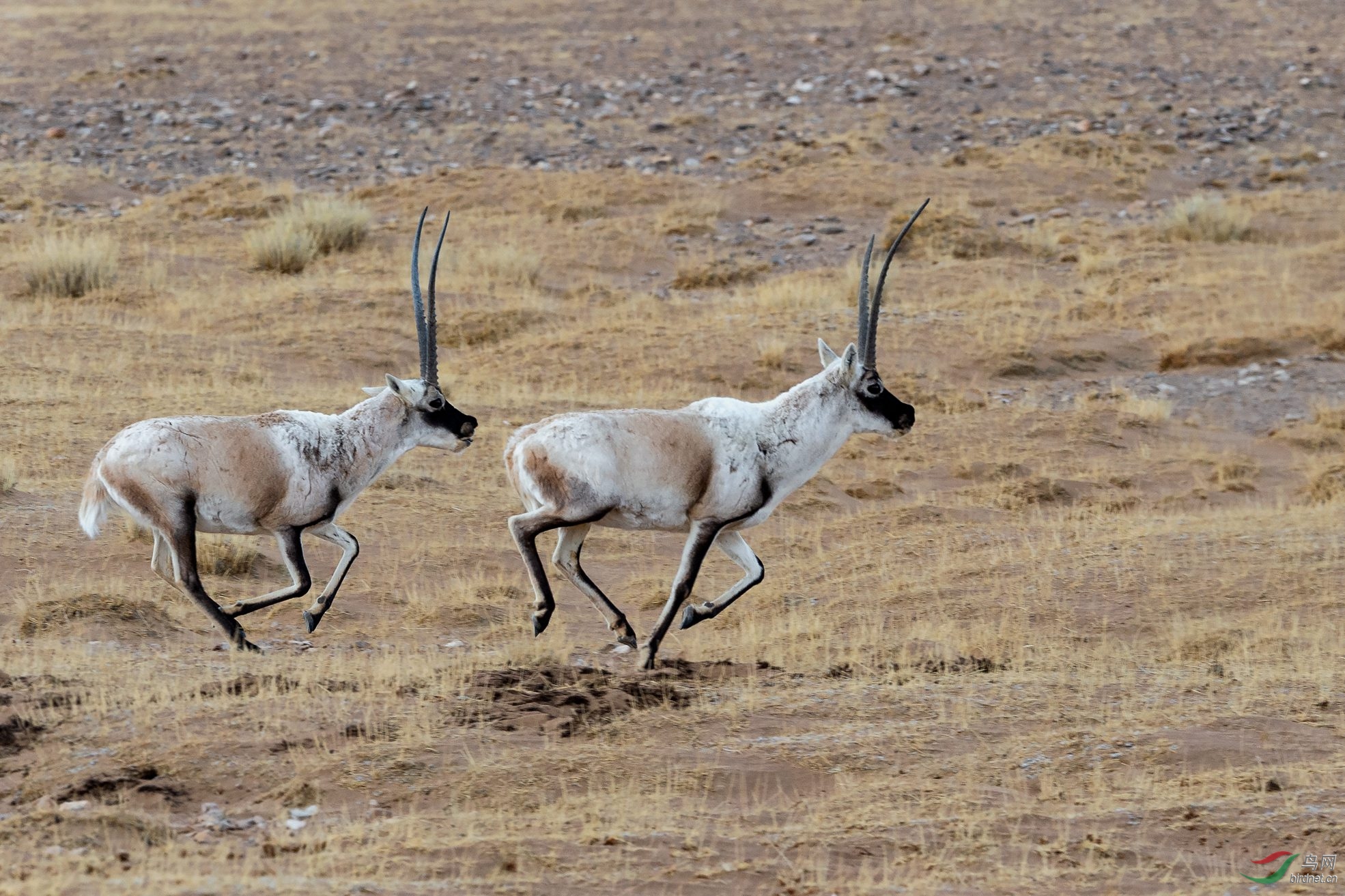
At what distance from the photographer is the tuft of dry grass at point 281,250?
2427 centimetres

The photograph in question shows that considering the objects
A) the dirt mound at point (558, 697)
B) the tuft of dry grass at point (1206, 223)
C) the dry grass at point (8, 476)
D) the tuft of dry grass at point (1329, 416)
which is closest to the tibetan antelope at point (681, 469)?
the dirt mound at point (558, 697)

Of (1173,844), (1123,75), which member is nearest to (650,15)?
(1123,75)

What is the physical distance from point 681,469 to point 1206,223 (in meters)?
18.6

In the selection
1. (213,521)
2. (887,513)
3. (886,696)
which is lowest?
(887,513)

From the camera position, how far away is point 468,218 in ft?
89.2

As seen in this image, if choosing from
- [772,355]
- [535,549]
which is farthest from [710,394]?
[535,549]

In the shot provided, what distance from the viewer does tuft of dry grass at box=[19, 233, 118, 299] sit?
2183cm

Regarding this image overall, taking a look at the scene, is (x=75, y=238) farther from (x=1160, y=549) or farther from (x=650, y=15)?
(x=650, y=15)

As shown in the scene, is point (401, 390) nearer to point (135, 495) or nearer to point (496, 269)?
point (135, 495)

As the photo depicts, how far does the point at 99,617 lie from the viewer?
1042 cm

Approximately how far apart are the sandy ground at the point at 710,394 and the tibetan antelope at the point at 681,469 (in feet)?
1.75

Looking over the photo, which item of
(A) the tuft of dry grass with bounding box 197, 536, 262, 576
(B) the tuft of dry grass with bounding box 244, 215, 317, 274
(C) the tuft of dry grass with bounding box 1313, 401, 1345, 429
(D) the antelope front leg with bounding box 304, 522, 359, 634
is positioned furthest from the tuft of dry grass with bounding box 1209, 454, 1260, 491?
(B) the tuft of dry grass with bounding box 244, 215, 317, 274

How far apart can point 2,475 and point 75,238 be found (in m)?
11.0

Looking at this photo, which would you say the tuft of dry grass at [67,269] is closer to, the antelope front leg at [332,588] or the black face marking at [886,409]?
the antelope front leg at [332,588]
